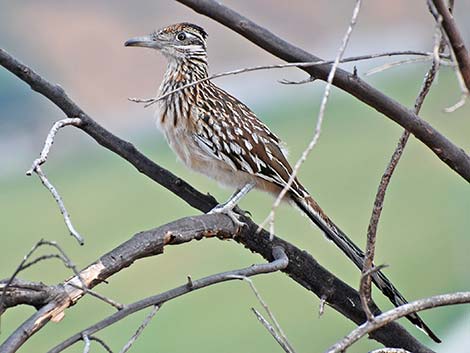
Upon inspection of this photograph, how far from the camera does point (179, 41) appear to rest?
6.37ft

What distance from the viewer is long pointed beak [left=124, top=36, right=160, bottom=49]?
1.81 metres

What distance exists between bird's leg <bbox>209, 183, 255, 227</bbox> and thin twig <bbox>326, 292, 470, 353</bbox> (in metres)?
0.36

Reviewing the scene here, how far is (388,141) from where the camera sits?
441 cm

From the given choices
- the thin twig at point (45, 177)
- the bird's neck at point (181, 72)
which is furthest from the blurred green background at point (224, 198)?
the thin twig at point (45, 177)

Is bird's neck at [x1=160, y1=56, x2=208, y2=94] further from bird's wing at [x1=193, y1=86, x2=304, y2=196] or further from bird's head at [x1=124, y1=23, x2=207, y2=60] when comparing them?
bird's wing at [x1=193, y1=86, x2=304, y2=196]

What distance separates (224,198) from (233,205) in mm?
1557

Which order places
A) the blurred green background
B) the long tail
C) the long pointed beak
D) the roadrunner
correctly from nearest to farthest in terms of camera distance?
the long tail < the roadrunner < the long pointed beak < the blurred green background

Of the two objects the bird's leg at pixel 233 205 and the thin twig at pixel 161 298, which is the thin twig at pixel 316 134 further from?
the bird's leg at pixel 233 205

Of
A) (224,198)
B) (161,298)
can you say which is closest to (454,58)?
(161,298)

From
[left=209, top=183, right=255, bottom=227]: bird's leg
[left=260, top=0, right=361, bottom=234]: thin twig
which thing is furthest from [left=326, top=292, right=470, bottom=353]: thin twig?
[left=209, top=183, right=255, bottom=227]: bird's leg

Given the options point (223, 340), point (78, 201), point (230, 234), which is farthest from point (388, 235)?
point (230, 234)

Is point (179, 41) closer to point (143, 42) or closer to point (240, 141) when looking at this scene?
point (143, 42)

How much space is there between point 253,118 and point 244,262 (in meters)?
1.72

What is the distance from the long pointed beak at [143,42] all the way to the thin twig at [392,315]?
3.42ft
